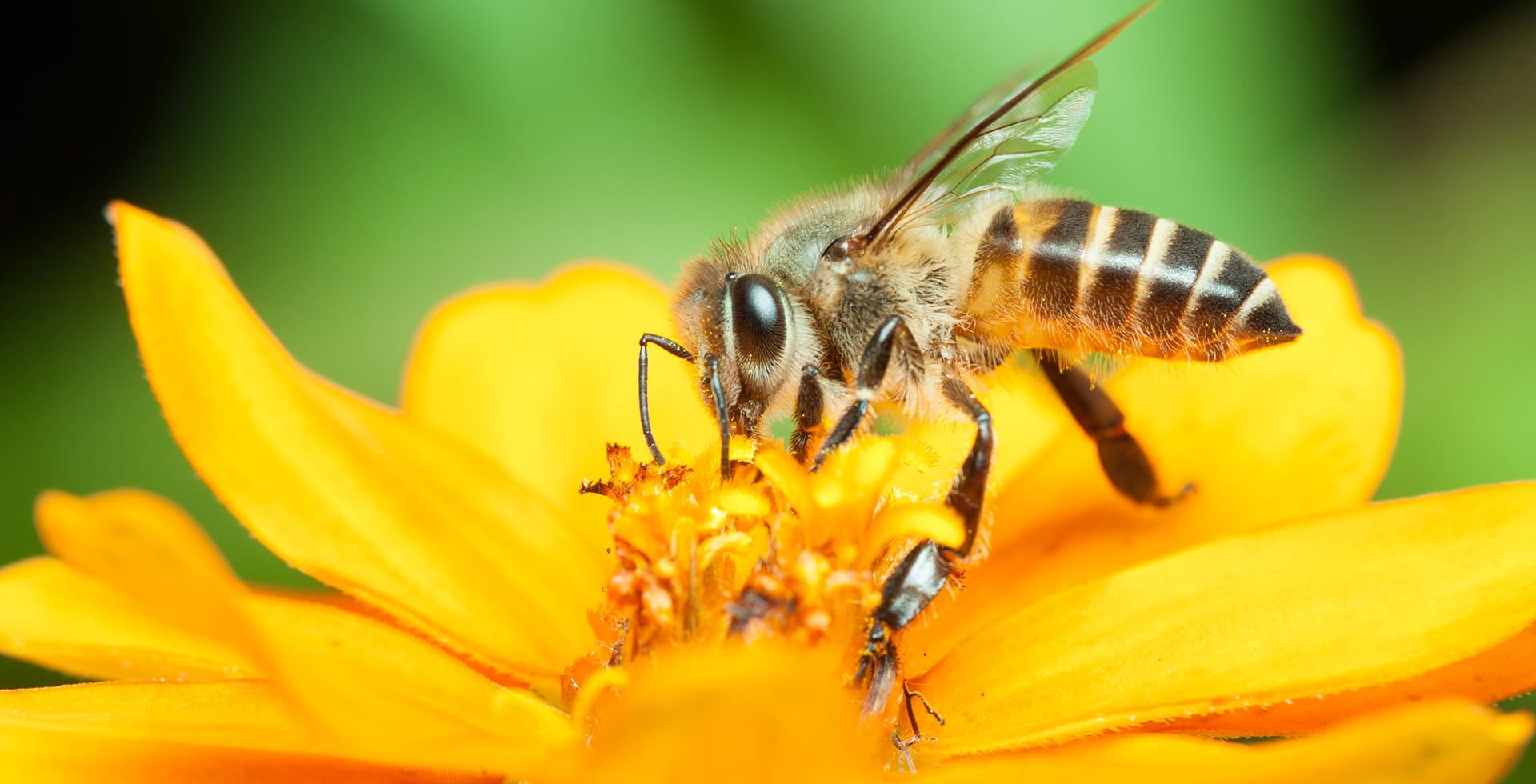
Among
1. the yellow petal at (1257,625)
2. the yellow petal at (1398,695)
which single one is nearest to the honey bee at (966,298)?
the yellow petal at (1257,625)

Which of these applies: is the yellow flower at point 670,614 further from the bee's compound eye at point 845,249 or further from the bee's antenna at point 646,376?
the bee's compound eye at point 845,249

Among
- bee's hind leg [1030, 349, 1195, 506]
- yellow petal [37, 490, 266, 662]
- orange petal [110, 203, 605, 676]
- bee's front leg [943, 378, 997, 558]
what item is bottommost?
yellow petal [37, 490, 266, 662]

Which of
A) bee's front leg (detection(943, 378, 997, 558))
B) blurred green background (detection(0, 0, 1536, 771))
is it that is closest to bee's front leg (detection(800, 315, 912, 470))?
bee's front leg (detection(943, 378, 997, 558))

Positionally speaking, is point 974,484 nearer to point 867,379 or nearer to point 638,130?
point 867,379

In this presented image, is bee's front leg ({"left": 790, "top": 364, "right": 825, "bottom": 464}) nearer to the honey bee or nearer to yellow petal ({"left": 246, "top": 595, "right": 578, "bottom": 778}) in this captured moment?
the honey bee

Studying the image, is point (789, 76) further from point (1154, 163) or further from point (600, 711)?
point (600, 711)

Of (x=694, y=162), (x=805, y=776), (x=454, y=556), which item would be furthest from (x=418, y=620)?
(x=694, y=162)

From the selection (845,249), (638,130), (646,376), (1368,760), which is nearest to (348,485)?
(646,376)
